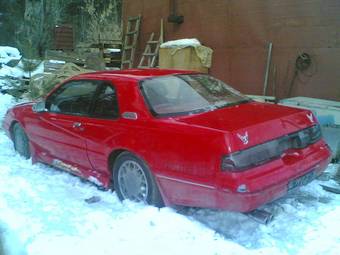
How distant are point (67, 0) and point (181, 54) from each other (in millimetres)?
17113

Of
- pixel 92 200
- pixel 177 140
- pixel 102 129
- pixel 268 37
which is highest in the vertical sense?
pixel 268 37

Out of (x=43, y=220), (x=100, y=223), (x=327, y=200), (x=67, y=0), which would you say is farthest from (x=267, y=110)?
(x=67, y=0)

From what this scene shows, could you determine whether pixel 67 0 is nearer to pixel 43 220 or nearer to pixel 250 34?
pixel 250 34

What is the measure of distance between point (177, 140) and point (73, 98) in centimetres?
205

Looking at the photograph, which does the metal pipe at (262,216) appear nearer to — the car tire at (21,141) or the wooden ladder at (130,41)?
the car tire at (21,141)

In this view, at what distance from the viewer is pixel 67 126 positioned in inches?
213

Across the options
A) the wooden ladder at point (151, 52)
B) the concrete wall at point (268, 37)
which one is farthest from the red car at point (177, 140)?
the wooden ladder at point (151, 52)

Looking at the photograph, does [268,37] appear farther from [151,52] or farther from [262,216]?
[262,216]

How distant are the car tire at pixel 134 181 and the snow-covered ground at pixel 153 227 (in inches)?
4.1

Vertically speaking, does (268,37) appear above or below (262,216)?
above

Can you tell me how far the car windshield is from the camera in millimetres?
4551

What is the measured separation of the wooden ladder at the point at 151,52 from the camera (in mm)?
11878

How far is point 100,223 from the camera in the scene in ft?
13.9

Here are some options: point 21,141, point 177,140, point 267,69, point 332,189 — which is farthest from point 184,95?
point 267,69
